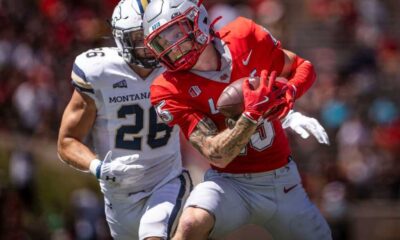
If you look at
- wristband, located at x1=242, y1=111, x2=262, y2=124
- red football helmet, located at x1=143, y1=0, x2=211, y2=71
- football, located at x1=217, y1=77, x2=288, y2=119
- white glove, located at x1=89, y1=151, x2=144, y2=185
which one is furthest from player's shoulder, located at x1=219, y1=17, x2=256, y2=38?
white glove, located at x1=89, y1=151, x2=144, y2=185

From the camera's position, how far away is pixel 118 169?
6.71 meters

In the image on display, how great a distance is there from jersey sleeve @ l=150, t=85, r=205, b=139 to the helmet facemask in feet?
0.51

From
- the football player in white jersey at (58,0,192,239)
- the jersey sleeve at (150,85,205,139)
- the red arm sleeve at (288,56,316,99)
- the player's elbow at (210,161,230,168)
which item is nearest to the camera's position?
the player's elbow at (210,161,230,168)

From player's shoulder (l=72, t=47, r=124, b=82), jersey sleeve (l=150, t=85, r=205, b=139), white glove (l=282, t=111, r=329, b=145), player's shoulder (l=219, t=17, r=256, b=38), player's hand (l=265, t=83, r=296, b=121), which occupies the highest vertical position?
player's shoulder (l=219, t=17, r=256, b=38)

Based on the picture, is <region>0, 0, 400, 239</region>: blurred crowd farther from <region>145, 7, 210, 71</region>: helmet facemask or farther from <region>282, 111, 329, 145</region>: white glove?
<region>145, 7, 210, 71</region>: helmet facemask

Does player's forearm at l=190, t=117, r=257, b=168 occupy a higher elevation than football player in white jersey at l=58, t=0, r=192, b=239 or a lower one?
higher

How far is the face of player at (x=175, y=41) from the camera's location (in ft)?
19.8

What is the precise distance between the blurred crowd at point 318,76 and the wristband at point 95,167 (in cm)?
473

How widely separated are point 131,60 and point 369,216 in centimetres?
506

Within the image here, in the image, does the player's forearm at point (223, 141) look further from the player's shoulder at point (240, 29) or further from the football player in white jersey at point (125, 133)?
the football player in white jersey at point (125, 133)

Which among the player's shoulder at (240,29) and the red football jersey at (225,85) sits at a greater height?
the player's shoulder at (240,29)

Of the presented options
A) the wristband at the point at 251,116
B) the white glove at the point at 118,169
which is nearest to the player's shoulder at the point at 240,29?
the wristband at the point at 251,116

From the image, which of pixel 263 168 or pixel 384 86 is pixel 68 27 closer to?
pixel 384 86

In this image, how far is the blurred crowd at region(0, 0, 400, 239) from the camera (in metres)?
11.5
